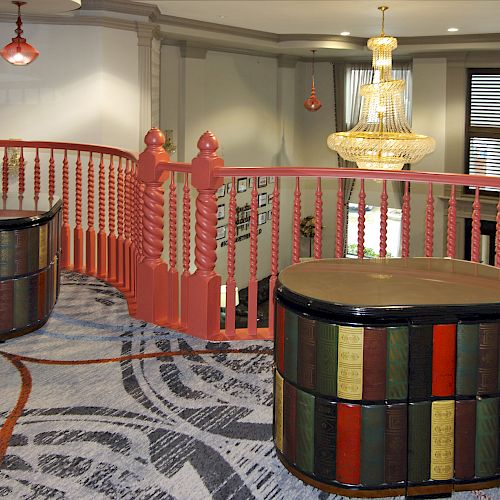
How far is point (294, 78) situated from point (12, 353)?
12247 millimetres

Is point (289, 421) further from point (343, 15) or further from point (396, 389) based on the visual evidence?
point (343, 15)

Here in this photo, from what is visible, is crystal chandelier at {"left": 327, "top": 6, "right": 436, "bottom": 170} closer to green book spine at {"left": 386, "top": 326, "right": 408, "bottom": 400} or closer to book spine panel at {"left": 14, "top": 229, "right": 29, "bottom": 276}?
book spine panel at {"left": 14, "top": 229, "right": 29, "bottom": 276}

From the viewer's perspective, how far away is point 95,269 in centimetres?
671

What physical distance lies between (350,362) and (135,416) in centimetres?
126

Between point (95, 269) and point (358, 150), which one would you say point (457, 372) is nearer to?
point (95, 269)

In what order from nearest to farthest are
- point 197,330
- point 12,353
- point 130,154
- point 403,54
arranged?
point 12,353 → point 197,330 → point 130,154 → point 403,54

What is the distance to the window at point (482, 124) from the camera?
14.3m

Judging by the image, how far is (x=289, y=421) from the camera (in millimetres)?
2904

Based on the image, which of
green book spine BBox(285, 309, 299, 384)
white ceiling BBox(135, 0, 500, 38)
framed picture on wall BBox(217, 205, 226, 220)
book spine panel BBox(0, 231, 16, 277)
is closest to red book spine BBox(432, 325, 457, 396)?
green book spine BBox(285, 309, 299, 384)

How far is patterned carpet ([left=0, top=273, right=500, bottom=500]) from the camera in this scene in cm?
299

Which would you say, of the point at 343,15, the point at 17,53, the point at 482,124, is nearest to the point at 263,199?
the point at 482,124

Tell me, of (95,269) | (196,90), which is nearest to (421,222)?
(196,90)

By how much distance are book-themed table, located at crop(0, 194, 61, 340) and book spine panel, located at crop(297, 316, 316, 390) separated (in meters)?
2.25

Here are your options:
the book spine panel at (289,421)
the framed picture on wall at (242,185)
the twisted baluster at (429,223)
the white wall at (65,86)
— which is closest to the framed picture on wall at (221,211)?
A: the framed picture on wall at (242,185)
